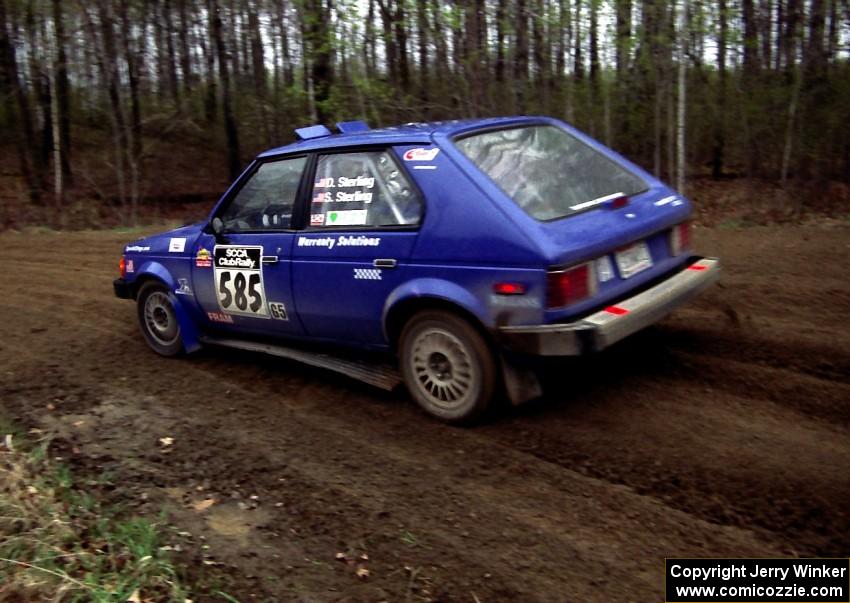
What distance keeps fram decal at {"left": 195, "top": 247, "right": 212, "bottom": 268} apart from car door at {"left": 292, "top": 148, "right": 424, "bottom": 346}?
0.96 m

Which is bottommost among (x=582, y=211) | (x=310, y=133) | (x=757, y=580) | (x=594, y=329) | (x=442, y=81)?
(x=757, y=580)

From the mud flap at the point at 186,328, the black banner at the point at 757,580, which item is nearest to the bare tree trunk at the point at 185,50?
the mud flap at the point at 186,328

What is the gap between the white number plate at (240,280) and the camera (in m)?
5.62

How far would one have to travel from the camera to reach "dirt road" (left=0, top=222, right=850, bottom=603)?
333 cm

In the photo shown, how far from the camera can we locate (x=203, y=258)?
236 inches

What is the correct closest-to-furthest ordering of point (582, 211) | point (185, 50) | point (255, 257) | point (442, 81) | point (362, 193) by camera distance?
point (582, 211) < point (362, 193) < point (255, 257) < point (442, 81) < point (185, 50)

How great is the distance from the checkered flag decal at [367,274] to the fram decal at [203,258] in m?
1.53

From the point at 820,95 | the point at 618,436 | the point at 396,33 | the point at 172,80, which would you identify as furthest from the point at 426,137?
the point at 172,80

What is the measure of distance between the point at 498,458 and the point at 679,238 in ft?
6.51

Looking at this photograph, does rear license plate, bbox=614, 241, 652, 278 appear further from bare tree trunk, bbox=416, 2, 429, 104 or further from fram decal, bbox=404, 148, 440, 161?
bare tree trunk, bbox=416, 2, 429, 104

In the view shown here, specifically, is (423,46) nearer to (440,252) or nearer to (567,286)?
(440,252)

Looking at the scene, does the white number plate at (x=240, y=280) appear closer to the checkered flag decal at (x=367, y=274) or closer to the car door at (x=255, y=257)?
the car door at (x=255, y=257)

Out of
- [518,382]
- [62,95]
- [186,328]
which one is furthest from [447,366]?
[62,95]

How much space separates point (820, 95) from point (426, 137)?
38.5 ft
